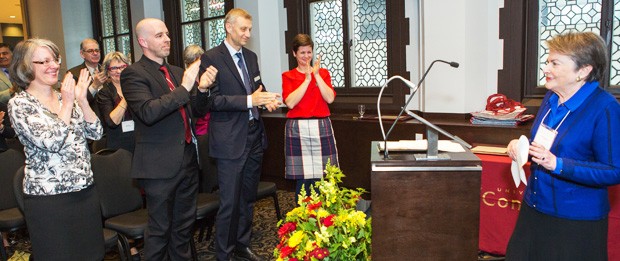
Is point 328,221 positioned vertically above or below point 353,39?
below

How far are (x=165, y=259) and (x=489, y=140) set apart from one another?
2253 mm

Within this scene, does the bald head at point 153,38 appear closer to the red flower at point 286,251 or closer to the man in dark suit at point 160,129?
the man in dark suit at point 160,129

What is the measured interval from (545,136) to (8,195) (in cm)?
321

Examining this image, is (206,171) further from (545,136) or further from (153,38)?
(545,136)

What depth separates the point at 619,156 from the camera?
1.57m

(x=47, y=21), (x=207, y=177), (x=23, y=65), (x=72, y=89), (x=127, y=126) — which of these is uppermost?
(x=47, y=21)

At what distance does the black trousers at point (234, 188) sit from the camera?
272 centimetres

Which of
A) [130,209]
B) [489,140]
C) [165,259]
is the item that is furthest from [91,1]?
[489,140]

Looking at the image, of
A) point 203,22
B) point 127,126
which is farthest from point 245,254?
point 203,22

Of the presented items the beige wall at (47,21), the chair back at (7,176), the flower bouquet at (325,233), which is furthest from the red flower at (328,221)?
the beige wall at (47,21)

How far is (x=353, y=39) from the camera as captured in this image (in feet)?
14.9

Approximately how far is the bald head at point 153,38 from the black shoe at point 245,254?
1.32 m

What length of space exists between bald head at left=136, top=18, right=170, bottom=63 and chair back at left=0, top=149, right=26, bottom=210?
1448mm

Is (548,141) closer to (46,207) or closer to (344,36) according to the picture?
(46,207)
